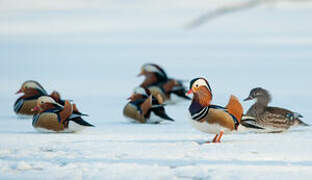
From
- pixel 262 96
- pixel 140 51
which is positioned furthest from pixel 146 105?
pixel 140 51

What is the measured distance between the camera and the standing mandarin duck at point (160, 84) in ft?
41.3

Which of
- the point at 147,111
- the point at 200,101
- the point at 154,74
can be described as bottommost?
the point at 147,111

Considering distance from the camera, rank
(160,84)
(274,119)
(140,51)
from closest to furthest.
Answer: (274,119), (160,84), (140,51)

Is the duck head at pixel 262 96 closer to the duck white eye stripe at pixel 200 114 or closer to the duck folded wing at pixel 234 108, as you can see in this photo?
the duck folded wing at pixel 234 108

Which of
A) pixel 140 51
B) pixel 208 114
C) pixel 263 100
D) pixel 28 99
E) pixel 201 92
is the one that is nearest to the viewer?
pixel 208 114

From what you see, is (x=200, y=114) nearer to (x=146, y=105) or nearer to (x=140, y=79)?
(x=146, y=105)

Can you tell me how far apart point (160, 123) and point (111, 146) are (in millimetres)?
2541

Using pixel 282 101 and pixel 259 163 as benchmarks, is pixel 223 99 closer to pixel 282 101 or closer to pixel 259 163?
pixel 282 101

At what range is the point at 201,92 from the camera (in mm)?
7914

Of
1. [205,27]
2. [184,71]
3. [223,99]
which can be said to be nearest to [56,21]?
[205,27]

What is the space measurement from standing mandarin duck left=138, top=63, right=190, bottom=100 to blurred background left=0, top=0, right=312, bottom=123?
0.56 metres

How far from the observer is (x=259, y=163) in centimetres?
676

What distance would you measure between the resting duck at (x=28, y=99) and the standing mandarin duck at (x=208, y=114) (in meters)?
3.42

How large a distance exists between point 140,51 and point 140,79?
7120mm
